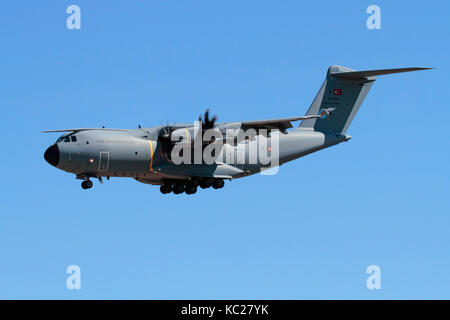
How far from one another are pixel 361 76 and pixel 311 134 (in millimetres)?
3067

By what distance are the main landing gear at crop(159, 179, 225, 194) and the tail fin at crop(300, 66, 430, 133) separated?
4.77 meters

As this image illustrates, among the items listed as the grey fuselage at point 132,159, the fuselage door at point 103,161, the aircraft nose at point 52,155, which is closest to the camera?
the aircraft nose at point 52,155

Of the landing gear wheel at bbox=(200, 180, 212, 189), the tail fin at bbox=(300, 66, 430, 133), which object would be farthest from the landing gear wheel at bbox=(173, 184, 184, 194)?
the tail fin at bbox=(300, 66, 430, 133)

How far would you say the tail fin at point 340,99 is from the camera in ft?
117

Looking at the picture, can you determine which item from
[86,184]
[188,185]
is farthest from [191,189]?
[86,184]

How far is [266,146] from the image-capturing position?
112 ft

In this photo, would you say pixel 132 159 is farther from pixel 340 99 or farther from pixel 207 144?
pixel 340 99

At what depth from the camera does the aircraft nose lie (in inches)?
1195

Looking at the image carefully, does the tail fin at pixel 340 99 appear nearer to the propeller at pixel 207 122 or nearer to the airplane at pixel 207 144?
the airplane at pixel 207 144

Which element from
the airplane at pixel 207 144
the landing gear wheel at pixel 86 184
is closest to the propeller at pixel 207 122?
the airplane at pixel 207 144

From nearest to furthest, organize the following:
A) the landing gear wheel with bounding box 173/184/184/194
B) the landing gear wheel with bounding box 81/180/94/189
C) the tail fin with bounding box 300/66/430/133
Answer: the landing gear wheel with bounding box 81/180/94/189
the landing gear wheel with bounding box 173/184/184/194
the tail fin with bounding box 300/66/430/133

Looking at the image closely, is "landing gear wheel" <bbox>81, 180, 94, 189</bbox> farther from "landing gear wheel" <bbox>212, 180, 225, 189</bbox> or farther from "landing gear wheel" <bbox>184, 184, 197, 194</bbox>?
"landing gear wheel" <bbox>212, 180, 225, 189</bbox>

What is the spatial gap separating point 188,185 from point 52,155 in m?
5.36
